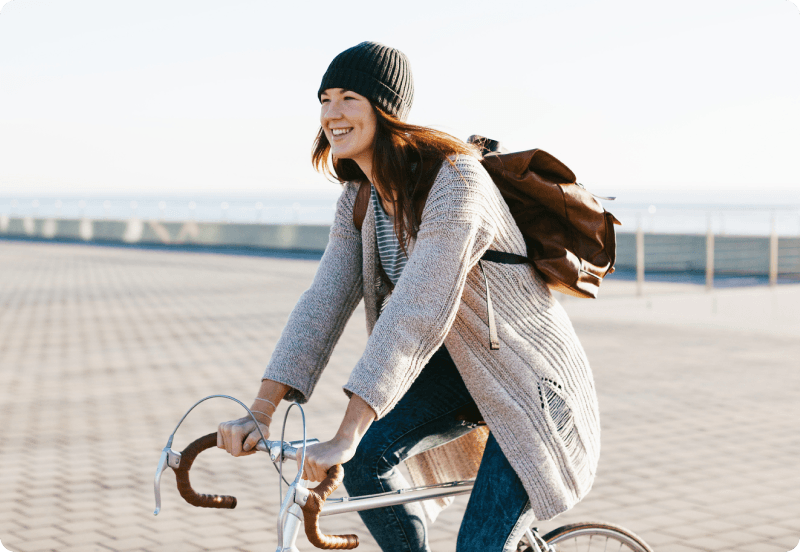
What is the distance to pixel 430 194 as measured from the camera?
220 cm

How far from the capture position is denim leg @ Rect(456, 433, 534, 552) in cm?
228

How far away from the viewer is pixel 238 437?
7.15 ft

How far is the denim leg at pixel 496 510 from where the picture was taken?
2.28 m

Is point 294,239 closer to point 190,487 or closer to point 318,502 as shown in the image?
point 190,487

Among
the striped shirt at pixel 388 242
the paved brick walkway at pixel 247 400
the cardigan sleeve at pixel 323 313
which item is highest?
the striped shirt at pixel 388 242

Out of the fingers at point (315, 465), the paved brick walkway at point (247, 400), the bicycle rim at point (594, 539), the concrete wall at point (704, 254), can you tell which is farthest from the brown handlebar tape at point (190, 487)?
the concrete wall at point (704, 254)

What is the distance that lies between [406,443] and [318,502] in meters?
0.66

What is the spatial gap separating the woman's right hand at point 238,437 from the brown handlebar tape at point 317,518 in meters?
0.35

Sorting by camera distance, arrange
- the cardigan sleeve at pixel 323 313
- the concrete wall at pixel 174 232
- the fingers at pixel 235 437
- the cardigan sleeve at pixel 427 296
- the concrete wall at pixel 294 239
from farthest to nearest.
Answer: the concrete wall at pixel 174 232 < the concrete wall at pixel 294 239 < the cardigan sleeve at pixel 323 313 < the fingers at pixel 235 437 < the cardigan sleeve at pixel 427 296

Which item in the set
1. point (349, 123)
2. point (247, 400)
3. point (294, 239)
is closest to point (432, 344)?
point (349, 123)

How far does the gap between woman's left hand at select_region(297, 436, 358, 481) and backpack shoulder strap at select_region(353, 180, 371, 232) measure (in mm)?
743

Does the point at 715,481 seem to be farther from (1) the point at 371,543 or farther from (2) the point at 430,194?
(2) the point at 430,194

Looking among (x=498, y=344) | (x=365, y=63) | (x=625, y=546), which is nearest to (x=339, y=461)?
(x=498, y=344)

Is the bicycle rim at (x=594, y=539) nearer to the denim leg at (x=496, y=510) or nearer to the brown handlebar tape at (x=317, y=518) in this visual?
the denim leg at (x=496, y=510)
